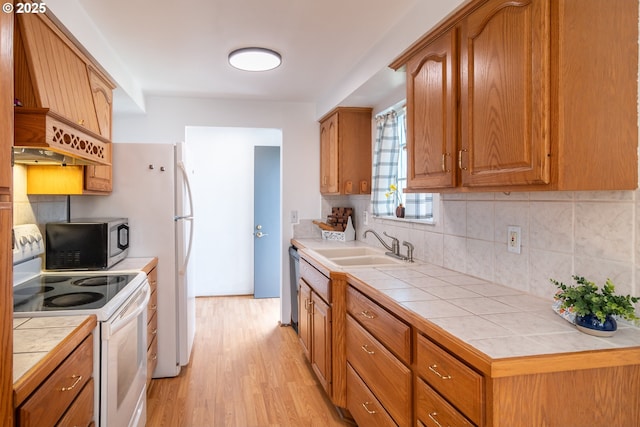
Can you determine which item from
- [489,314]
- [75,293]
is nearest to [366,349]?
[489,314]

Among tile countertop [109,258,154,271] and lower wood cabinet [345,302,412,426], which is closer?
lower wood cabinet [345,302,412,426]

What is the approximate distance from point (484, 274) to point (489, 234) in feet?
0.66

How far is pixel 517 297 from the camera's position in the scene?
1.57 m

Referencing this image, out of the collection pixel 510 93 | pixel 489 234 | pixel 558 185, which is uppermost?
pixel 510 93

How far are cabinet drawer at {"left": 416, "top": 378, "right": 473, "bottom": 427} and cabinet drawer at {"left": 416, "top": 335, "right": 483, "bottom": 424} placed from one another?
0.02 meters

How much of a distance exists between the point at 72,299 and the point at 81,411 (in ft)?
1.79

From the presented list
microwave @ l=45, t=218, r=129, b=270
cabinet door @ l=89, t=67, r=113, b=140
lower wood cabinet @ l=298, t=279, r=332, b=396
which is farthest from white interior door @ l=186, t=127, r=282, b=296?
microwave @ l=45, t=218, r=129, b=270

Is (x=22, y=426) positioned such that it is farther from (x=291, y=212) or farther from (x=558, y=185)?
(x=291, y=212)

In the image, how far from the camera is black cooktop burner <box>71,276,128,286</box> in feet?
6.70

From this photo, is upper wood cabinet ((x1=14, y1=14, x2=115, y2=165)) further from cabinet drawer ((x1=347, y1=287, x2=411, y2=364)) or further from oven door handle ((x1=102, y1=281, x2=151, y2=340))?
cabinet drawer ((x1=347, y1=287, x2=411, y2=364))

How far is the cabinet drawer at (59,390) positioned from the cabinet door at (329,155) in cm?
241

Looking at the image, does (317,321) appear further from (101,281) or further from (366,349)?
(101,281)

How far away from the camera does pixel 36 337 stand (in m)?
1.25

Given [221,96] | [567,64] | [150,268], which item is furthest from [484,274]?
[221,96]
